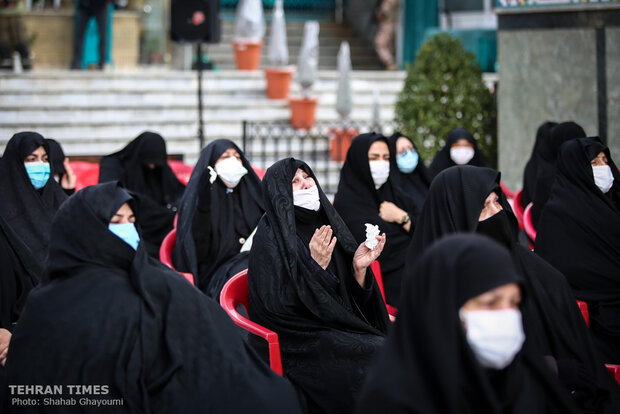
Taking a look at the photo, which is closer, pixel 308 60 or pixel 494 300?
pixel 494 300

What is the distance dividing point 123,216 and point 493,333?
1398 mm

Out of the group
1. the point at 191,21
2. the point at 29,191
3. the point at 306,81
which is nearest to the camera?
the point at 29,191

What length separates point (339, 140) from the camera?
10.6 meters

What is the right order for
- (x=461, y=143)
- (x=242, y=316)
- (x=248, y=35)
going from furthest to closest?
(x=248, y=35) → (x=461, y=143) → (x=242, y=316)

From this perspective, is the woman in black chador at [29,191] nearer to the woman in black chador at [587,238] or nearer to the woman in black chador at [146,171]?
the woman in black chador at [146,171]

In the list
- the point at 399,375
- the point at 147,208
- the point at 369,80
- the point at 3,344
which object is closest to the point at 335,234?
the point at 3,344

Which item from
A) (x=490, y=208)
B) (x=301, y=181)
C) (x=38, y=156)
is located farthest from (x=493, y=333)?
(x=38, y=156)

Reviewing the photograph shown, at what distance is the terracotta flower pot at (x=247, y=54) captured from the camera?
12977mm

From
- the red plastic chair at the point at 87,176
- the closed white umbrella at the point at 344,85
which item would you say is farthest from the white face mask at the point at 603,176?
the closed white umbrella at the point at 344,85

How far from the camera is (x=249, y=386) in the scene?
2906mm

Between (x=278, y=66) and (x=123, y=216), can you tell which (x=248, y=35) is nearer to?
(x=278, y=66)

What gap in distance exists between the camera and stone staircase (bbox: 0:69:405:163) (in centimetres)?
1131

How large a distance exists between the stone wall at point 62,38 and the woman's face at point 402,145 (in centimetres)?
975

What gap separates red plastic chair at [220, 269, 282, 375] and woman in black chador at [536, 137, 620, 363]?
4.93 feet
